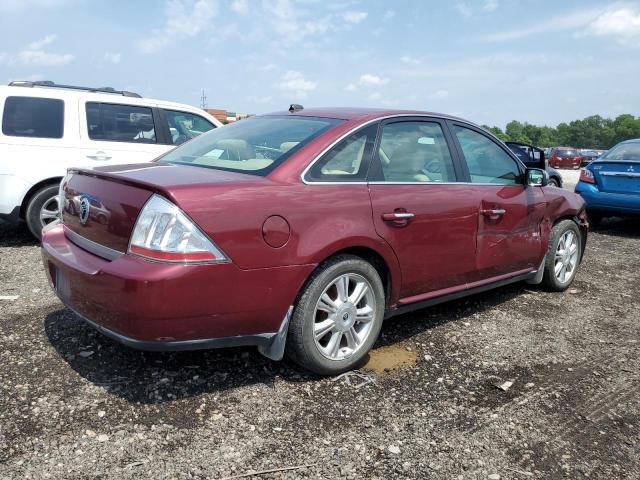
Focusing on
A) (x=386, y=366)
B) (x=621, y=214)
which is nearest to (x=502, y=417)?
(x=386, y=366)

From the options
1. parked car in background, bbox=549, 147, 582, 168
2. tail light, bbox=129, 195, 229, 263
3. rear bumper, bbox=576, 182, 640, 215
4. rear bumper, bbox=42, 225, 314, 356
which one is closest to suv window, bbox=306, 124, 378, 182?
rear bumper, bbox=42, 225, 314, 356

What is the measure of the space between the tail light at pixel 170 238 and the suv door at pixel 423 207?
1094 mm

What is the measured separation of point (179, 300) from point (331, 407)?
1.00 meters

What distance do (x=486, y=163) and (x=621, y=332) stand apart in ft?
5.43

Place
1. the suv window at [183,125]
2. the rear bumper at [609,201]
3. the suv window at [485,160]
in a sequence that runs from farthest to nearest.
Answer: the rear bumper at [609,201], the suv window at [183,125], the suv window at [485,160]

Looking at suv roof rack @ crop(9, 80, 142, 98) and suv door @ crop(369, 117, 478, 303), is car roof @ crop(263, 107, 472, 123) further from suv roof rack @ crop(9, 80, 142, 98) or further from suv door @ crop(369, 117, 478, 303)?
suv roof rack @ crop(9, 80, 142, 98)

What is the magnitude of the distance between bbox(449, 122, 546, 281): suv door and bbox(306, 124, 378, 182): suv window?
3.09ft

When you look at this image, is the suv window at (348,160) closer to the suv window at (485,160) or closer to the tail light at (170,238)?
the tail light at (170,238)

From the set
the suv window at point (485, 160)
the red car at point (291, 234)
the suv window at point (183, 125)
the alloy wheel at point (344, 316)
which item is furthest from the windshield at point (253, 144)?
the suv window at point (183, 125)

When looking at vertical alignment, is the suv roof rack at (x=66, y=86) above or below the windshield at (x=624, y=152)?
above

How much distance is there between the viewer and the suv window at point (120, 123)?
6457mm

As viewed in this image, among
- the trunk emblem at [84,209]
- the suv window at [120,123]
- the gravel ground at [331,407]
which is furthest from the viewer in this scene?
the suv window at [120,123]

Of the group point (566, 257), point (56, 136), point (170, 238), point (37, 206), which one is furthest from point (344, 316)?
point (56, 136)

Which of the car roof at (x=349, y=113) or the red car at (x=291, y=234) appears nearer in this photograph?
the red car at (x=291, y=234)
